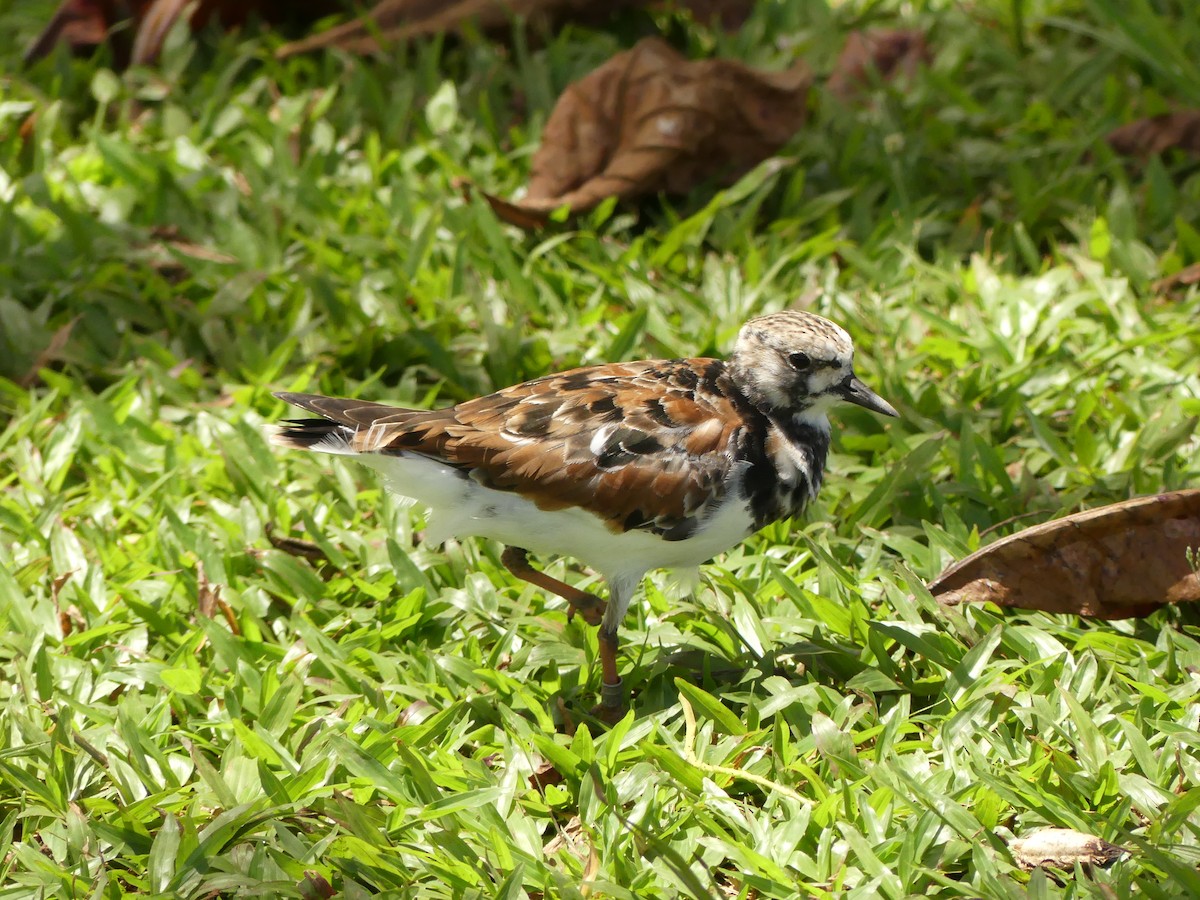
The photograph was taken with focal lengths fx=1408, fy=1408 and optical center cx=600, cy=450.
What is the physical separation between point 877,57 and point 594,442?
4.42 meters

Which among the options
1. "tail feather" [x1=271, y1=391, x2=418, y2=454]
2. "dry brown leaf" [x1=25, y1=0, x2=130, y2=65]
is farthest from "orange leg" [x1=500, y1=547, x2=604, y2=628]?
"dry brown leaf" [x1=25, y1=0, x2=130, y2=65]

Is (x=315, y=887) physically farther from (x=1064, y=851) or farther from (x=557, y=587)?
(x=1064, y=851)

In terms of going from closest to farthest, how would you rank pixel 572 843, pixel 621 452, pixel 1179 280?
pixel 572 843 < pixel 621 452 < pixel 1179 280

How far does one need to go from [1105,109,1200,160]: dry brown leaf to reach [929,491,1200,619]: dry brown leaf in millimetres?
2999

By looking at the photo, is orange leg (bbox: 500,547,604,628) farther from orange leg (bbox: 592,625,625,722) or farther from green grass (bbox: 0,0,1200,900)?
orange leg (bbox: 592,625,625,722)

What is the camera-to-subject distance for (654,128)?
21.9ft

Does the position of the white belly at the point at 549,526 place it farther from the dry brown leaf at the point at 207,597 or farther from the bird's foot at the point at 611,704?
the dry brown leaf at the point at 207,597

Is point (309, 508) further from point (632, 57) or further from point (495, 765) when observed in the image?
→ point (632, 57)

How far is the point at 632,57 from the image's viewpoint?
6.80 meters

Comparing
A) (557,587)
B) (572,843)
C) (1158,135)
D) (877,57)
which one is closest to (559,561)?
(557,587)

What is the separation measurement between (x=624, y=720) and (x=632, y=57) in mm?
3826

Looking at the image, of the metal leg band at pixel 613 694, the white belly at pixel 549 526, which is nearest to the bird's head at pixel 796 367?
the white belly at pixel 549 526

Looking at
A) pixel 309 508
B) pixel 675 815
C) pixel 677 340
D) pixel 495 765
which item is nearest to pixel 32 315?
pixel 309 508

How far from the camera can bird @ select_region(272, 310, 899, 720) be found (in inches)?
162
